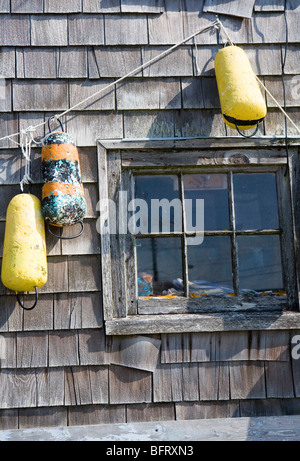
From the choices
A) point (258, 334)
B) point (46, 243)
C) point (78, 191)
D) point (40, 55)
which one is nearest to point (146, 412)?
point (258, 334)

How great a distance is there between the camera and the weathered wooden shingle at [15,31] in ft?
9.80

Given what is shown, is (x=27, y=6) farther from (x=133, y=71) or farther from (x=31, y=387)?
(x=31, y=387)

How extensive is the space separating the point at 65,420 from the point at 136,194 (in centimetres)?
134

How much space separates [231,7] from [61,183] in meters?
1.51

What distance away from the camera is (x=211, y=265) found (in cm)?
307

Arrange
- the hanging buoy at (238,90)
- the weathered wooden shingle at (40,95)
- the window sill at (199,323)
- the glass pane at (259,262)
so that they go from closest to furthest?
the hanging buoy at (238,90) < the window sill at (199,323) < the weathered wooden shingle at (40,95) < the glass pane at (259,262)

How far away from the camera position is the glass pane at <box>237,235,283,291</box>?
3080 millimetres

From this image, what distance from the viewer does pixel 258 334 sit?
2904mm

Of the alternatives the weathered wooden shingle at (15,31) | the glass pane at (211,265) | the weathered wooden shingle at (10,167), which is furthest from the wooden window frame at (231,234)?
the weathered wooden shingle at (15,31)

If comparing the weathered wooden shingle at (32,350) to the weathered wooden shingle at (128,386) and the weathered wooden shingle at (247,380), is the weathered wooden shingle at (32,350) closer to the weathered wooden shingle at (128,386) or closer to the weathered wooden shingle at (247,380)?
the weathered wooden shingle at (128,386)

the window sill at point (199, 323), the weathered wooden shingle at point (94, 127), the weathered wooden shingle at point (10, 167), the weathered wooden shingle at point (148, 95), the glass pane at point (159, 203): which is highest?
the weathered wooden shingle at point (148, 95)

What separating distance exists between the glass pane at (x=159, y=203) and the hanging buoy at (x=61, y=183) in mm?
412

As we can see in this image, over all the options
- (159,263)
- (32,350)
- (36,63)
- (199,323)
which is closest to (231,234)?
(159,263)

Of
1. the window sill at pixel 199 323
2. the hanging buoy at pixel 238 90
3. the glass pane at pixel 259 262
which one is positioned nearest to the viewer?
the hanging buoy at pixel 238 90
